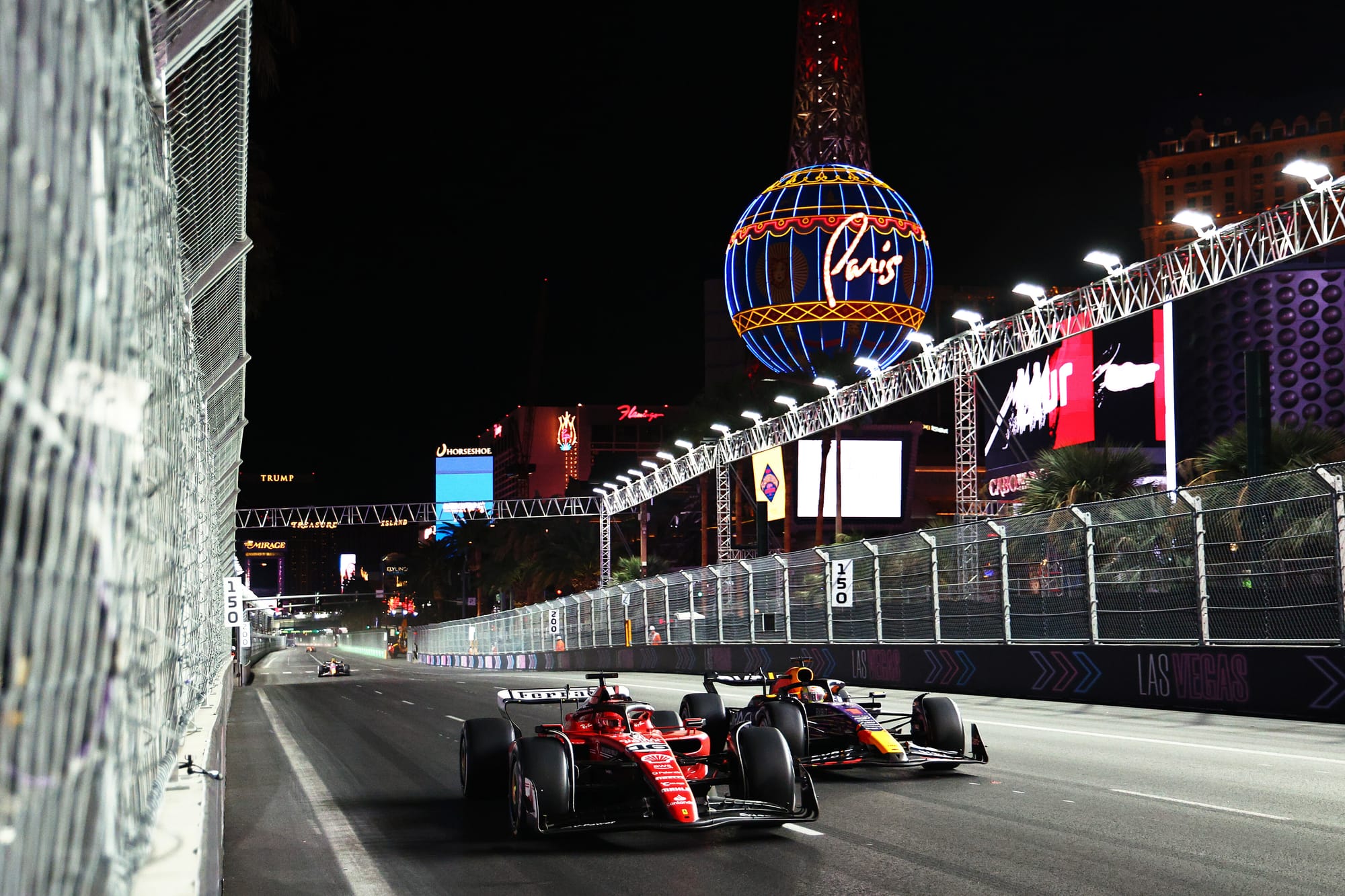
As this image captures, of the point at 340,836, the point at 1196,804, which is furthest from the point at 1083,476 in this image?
Result: the point at 340,836

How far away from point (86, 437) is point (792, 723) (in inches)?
362

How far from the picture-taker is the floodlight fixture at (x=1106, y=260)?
31.9 m

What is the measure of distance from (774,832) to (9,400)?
313 inches

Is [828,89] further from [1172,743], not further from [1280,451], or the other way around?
[1172,743]

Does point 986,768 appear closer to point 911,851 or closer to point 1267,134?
point 911,851

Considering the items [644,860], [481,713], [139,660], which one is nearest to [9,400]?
[139,660]

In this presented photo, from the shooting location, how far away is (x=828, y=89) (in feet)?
270

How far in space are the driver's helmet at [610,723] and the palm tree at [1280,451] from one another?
21291 millimetres

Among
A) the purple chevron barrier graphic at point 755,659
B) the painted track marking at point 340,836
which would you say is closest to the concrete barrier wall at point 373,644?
the purple chevron barrier graphic at point 755,659

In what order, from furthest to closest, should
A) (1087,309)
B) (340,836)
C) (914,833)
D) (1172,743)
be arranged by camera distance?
(1087,309) < (1172,743) < (340,836) < (914,833)

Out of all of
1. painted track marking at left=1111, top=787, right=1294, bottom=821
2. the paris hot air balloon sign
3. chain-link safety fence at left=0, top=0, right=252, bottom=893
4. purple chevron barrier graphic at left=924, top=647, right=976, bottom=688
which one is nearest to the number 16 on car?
purple chevron barrier graphic at left=924, top=647, right=976, bottom=688

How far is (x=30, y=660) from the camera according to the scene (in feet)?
5.74

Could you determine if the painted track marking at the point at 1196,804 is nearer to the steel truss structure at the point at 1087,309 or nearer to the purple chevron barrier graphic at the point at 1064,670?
the purple chevron barrier graphic at the point at 1064,670

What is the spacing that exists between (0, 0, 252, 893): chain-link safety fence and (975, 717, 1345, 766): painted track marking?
9.96 m
